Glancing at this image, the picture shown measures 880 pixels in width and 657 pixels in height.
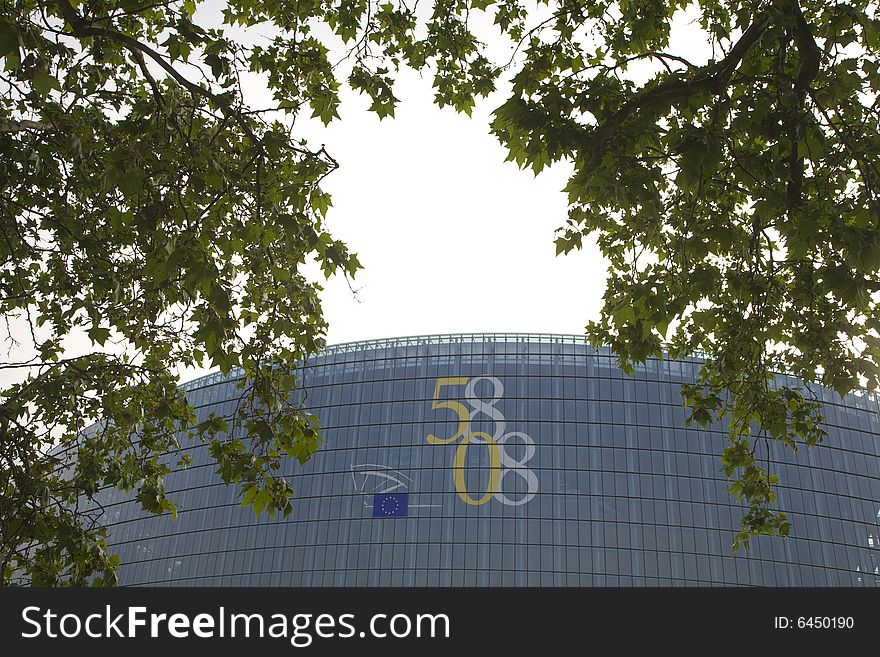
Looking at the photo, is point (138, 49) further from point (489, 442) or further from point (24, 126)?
point (489, 442)

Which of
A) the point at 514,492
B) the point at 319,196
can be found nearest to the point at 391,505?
the point at 514,492

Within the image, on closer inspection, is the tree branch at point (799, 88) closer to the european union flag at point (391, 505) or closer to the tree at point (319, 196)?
the tree at point (319, 196)

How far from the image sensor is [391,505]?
69.9 metres

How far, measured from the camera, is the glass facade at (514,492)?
2625 inches

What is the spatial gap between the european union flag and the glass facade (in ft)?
0.38

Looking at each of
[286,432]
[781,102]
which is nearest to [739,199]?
[781,102]

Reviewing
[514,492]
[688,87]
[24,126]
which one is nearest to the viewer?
[688,87]

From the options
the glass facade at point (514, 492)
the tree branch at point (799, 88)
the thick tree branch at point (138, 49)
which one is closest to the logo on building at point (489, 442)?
the glass facade at point (514, 492)

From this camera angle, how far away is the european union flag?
69375mm

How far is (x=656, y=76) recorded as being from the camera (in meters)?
8.84

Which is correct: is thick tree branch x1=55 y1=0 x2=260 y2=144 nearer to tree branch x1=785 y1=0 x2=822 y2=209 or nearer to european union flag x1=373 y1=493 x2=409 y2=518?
tree branch x1=785 y1=0 x2=822 y2=209

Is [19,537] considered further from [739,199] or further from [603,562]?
[603,562]

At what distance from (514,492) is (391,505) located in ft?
37.4

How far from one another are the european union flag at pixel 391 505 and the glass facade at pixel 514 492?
116 mm
